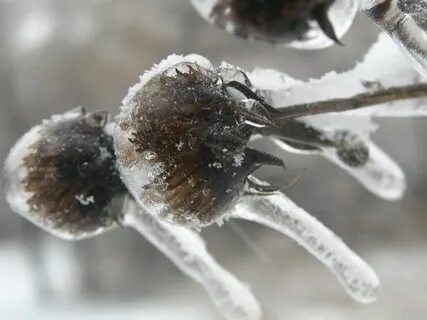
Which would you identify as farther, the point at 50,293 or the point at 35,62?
the point at 35,62

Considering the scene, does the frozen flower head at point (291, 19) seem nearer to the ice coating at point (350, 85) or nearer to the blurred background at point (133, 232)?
the ice coating at point (350, 85)

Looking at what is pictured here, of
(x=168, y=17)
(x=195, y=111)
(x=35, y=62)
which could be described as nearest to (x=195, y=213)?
(x=195, y=111)

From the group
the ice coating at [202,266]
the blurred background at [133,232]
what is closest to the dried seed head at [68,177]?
the ice coating at [202,266]

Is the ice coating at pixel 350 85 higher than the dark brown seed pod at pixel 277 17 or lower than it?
lower

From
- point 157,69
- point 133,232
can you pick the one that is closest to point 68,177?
point 157,69

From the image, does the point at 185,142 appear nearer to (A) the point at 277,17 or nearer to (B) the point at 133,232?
(A) the point at 277,17

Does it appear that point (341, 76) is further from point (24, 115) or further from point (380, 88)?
point (24, 115)
